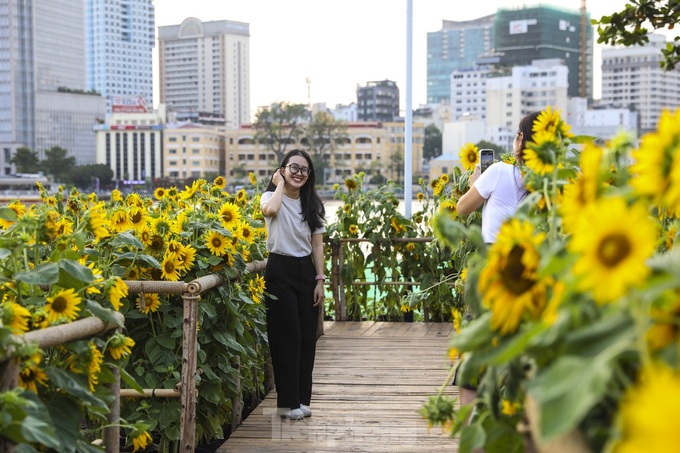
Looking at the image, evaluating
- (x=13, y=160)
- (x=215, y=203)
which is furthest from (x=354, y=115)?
(x=215, y=203)

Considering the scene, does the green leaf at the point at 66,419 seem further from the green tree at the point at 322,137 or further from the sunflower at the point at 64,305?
the green tree at the point at 322,137

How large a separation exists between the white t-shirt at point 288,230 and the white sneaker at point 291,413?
1.96ft

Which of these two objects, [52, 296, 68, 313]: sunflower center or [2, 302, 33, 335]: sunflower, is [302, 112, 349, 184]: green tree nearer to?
[52, 296, 68, 313]: sunflower center

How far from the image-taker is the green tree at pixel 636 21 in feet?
11.9

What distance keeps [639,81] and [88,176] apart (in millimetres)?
88380

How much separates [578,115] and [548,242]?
390 feet

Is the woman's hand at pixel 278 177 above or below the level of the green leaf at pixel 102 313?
above

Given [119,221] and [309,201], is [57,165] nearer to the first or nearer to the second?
[309,201]

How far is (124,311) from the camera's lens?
3.26 meters

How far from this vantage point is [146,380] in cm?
322

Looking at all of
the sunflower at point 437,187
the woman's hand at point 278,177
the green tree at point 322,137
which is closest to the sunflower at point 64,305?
the woman's hand at point 278,177

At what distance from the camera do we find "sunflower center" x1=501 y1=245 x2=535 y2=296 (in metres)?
1.03

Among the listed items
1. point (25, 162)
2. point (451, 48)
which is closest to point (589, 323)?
point (25, 162)

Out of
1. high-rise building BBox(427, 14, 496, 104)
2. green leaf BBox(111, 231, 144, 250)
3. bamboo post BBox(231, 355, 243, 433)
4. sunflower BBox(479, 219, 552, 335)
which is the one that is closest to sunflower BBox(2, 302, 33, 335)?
sunflower BBox(479, 219, 552, 335)
